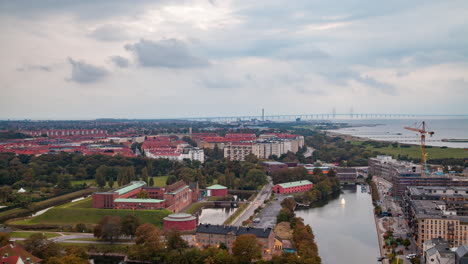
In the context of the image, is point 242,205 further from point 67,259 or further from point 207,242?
point 67,259

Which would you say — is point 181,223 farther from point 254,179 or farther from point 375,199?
point 254,179

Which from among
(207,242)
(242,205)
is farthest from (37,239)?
(242,205)

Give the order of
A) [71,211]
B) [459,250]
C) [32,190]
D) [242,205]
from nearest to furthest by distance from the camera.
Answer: [459,250] < [71,211] < [242,205] < [32,190]

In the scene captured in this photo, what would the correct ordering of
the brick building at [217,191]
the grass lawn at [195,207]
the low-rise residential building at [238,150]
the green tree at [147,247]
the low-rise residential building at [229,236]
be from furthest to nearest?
the low-rise residential building at [238,150] < the brick building at [217,191] < the grass lawn at [195,207] < the low-rise residential building at [229,236] < the green tree at [147,247]

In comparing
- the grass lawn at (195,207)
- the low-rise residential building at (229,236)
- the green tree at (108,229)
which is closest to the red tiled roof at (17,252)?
the green tree at (108,229)

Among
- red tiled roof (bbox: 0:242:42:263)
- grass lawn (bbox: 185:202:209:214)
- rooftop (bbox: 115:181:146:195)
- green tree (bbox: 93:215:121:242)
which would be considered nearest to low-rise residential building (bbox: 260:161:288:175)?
grass lawn (bbox: 185:202:209:214)

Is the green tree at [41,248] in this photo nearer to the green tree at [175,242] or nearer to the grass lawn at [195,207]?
the green tree at [175,242]
